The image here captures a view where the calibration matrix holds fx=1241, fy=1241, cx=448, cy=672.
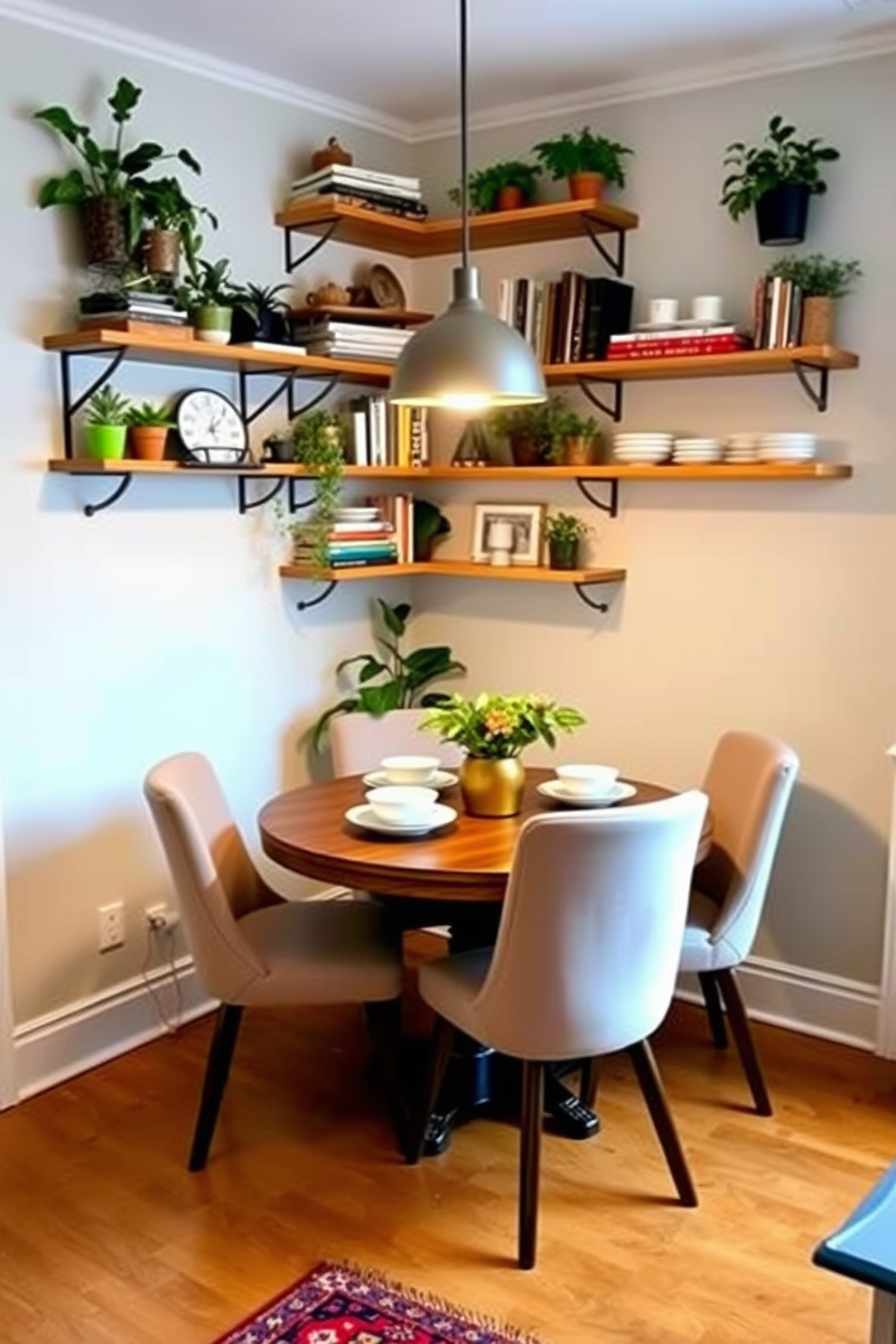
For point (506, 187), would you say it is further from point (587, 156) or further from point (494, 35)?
point (494, 35)

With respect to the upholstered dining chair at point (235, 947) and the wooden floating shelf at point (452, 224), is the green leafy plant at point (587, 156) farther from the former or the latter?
the upholstered dining chair at point (235, 947)

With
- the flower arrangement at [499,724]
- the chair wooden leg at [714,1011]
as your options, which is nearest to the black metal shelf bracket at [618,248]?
the flower arrangement at [499,724]

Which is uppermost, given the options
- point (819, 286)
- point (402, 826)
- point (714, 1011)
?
point (819, 286)

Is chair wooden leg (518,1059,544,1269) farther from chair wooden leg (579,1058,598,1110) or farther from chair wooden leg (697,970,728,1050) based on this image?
chair wooden leg (697,970,728,1050)

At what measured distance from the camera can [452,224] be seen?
3.63 metres

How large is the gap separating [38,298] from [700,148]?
1.79 m

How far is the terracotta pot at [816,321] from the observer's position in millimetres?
3084

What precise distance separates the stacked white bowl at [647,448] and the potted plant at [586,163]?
26.2 inches

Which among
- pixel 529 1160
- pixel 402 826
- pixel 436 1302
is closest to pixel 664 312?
pixel 402 826

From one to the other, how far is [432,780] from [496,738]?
0.34 meters

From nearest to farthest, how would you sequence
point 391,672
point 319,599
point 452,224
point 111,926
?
1. point 111,926
2. point 452,224
3. point 319,599
4. point 391,672

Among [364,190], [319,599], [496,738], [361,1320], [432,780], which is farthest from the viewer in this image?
[319,599]

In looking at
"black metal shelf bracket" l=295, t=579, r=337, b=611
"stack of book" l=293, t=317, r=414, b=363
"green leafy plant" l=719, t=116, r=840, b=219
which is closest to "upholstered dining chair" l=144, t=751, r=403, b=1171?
"black metal shelf bracket" l=295, t=579, r=337, b=611

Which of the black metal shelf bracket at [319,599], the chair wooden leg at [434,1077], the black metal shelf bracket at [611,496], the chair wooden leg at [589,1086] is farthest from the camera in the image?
the black metal shelf bracket at [319,599]
